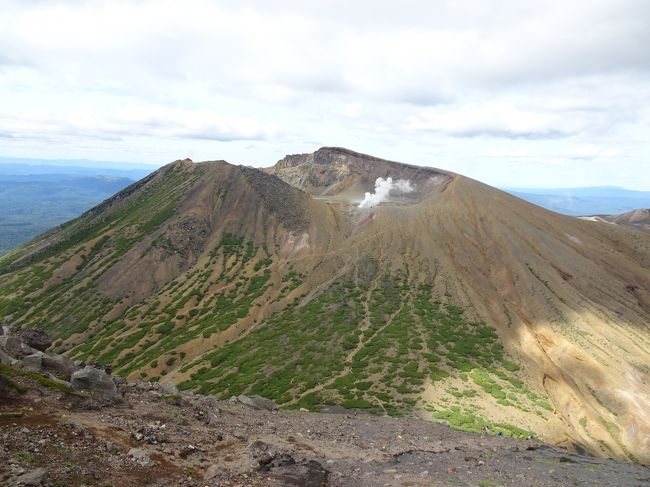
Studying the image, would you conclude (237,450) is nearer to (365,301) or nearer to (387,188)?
(365,301)

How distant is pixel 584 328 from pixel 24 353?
84.3 meters

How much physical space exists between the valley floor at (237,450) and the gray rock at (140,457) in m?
0.05

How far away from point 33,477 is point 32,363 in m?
15.9

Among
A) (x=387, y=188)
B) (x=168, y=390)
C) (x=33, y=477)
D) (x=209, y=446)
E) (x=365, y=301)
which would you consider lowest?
(x=365, y=301)

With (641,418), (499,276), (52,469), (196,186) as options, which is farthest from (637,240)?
(52,469)

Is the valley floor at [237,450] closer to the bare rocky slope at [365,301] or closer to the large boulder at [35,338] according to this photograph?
the bare rocky slope at [365,301]

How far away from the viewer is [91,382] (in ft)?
84.5

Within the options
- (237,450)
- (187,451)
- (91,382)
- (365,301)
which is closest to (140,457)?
(187,451)

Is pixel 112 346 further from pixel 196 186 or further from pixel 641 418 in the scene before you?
pixel 641 418

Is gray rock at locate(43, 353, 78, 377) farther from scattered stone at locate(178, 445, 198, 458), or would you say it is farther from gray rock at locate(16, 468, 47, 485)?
gray rock at locate(16, 468, 47, 485)

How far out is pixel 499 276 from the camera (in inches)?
3713

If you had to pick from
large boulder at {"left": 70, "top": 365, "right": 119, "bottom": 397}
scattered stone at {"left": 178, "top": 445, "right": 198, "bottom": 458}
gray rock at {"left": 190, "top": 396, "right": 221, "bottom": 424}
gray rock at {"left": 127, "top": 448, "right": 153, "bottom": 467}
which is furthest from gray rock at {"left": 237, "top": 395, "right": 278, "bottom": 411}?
gray rock at {"left": 127, "top": 448, "right": 153, "bottom": 467}

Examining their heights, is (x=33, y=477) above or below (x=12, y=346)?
above

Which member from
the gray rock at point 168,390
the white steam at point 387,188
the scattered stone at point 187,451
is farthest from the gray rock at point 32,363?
the white steam at point 387,188
